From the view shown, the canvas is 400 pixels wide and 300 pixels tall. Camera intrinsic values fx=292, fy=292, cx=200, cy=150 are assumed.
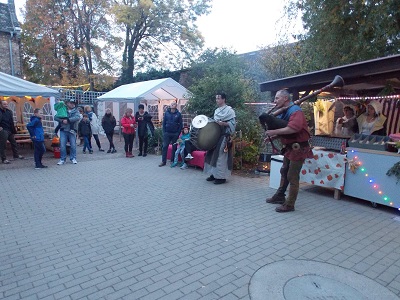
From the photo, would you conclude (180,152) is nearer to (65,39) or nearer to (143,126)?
(143,126)

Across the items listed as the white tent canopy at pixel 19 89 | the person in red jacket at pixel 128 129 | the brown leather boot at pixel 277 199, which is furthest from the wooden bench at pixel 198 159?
the white tent canopy at pixel 19 89

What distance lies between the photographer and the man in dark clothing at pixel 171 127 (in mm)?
7914

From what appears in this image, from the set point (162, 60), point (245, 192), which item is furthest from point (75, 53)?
point (245, 192)

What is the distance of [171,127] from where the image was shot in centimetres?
795

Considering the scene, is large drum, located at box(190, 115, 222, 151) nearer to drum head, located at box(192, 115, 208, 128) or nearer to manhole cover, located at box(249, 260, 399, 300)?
drum head, located at box(192, 115, 208, 128)

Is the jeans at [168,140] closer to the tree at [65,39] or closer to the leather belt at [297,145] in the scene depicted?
the leather belt at [297,145]

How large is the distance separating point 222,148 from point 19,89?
21.7 feet

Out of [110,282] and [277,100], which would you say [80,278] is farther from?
[277,100]

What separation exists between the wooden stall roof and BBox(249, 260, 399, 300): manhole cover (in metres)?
2.98

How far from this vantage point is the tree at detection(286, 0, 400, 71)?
6.52m

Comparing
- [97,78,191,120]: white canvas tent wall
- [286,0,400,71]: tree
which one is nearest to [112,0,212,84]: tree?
[97,78,191,120]: white canvas tent wall

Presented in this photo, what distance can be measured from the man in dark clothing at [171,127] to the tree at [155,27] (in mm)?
14945

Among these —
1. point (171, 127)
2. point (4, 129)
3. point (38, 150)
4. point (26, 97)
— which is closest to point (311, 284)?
point (171, 127)

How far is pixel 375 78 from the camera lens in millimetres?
4809
